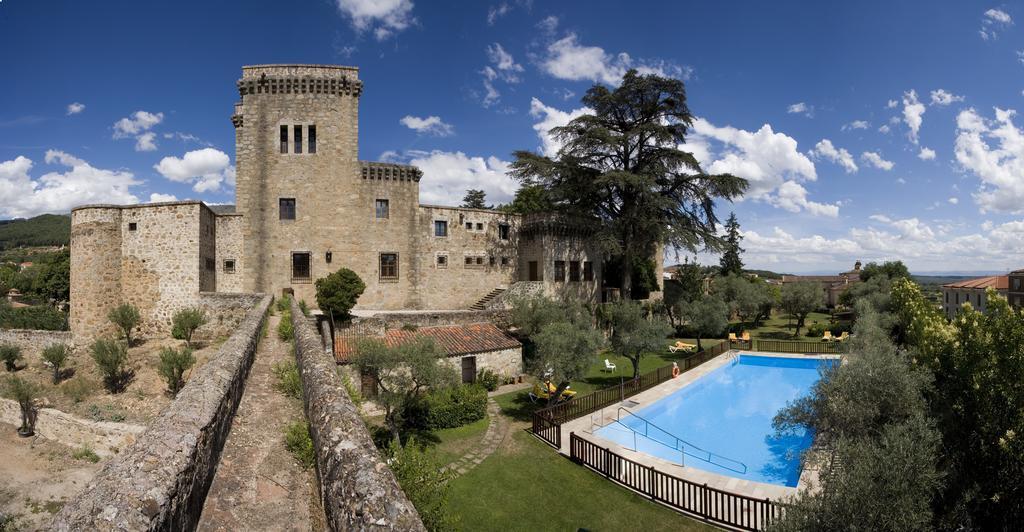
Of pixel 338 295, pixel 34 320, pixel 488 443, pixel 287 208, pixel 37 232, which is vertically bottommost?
pixel 488 443

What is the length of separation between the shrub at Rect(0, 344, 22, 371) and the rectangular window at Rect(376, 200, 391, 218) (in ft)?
58.0

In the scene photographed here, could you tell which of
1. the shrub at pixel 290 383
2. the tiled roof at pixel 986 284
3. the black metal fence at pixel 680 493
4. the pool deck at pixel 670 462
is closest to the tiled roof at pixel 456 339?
the pool deck at pixel 670 462

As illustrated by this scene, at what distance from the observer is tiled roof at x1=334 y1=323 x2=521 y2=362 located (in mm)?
20156

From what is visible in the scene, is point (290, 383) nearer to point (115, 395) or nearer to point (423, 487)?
point (423, 487)

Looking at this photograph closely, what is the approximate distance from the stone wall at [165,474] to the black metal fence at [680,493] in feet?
33.0

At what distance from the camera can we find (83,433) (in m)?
15.4

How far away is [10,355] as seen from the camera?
21.0 metres

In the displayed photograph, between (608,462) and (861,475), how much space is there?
682cm

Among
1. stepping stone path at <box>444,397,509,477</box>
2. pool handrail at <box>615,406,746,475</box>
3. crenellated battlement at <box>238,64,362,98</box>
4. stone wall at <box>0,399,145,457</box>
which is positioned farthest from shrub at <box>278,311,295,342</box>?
crenellated battlement at <box>238,64,362,98</box>

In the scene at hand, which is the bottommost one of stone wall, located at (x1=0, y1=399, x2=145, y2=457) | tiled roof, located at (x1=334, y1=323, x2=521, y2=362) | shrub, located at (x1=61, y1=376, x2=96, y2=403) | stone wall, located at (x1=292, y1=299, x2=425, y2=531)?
stone wall, located at (x1=0, y1=399, x2=145, y2=457)

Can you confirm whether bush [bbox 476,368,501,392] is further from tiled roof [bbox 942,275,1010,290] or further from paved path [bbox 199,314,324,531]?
tiled roof [bbox 942,275,1010,290]

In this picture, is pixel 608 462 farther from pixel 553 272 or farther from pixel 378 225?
pixel 378 225

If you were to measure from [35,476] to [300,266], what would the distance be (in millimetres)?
13154

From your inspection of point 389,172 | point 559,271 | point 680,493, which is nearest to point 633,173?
point 559,271
